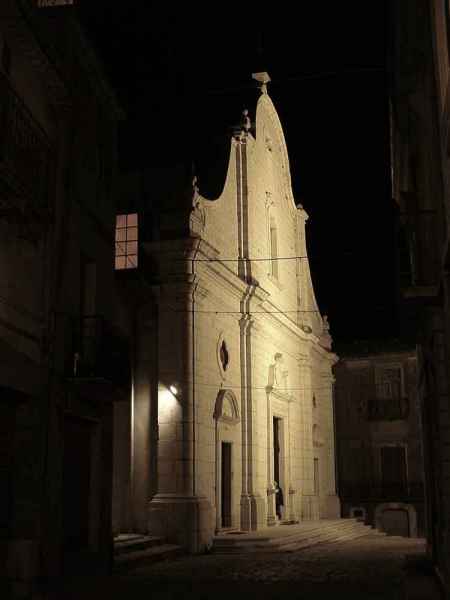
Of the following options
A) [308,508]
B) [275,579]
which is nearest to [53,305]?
[275,579]

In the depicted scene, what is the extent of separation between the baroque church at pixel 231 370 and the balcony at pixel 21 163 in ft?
27.0

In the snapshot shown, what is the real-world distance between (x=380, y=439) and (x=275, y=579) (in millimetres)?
22094

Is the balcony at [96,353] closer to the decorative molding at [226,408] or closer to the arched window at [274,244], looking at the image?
the decorative molding at [226,408]

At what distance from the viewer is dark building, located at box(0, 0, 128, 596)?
411 inches

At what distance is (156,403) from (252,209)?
8511 millimetres

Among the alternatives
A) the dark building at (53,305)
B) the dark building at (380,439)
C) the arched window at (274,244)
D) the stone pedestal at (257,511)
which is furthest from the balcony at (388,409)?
the dark building at (53,305)

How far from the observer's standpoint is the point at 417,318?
11945 mm

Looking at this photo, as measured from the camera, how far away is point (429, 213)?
10.3 m

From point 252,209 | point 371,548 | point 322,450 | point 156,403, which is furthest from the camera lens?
point 322,450

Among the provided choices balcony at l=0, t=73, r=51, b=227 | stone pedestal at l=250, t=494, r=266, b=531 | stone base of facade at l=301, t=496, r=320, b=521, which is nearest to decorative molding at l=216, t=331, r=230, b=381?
stone pedestal at l=250, t=494, r=266, b=531

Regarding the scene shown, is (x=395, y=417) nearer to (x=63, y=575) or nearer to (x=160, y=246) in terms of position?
(x=160, y=246)

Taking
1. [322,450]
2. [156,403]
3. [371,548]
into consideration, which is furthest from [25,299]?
[322,450]

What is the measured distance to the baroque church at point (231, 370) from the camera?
18.4 metres

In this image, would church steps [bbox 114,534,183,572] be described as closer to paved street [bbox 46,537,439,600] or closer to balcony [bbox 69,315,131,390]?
paved street [bbox 46,537,439,600]
